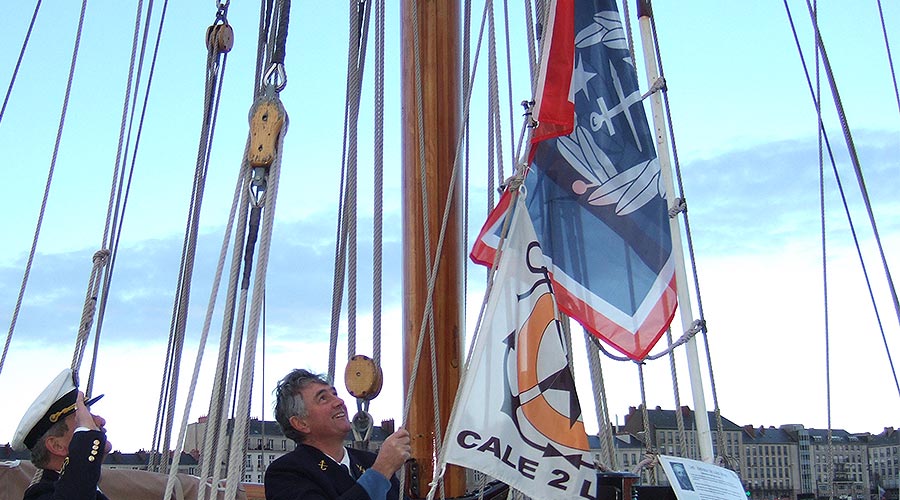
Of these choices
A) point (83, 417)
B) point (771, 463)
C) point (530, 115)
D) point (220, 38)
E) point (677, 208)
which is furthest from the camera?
point (771, 463)

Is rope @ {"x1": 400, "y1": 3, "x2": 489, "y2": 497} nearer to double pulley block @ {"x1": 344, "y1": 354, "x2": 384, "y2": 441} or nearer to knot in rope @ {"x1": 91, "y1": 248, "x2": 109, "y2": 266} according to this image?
double pulley block @ {"x1": 344, "y1": 354, "x2": 384, "y2": 441}

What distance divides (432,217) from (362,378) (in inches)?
26.2

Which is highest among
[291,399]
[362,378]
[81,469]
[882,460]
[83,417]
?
[882,460]

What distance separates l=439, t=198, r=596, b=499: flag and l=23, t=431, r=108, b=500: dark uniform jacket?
0.94m

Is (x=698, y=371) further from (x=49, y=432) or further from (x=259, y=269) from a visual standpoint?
(x=49, y=432)

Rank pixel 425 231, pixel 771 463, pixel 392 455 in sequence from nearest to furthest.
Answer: pixel 392 455
pixel 425 231
pixel 771 463

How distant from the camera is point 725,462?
3623 mm

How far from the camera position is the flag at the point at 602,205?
11.1 ft

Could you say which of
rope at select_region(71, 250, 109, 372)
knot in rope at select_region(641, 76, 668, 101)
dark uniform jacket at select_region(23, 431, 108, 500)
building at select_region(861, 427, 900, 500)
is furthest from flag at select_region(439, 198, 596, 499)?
building at select_region(861, 427, 900, 500)

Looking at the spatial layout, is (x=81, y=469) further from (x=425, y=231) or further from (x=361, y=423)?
(x=425, y=231)

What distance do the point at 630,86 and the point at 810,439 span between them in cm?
10243

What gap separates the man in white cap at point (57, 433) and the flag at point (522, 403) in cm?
95

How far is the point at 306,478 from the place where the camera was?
2.97 metres

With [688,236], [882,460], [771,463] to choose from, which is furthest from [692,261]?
[882,460]
